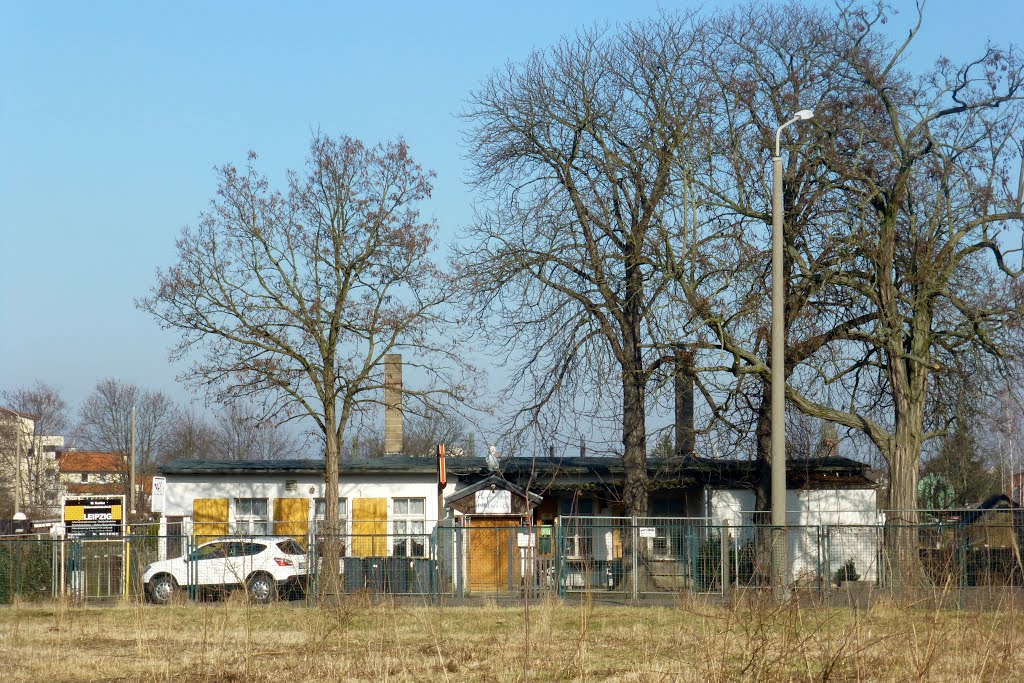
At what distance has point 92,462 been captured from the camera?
101 m

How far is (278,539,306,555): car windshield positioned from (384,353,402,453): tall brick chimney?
18.2ft

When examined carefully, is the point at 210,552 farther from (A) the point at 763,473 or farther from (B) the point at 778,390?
(A) the point at 763,473

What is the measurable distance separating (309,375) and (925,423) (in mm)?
16274

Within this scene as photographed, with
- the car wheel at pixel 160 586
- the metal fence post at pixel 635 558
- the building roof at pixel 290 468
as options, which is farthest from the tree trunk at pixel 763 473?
the car wheel at pixel 160 586

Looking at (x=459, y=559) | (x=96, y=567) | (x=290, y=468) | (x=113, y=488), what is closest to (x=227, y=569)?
(x=96, y=567)

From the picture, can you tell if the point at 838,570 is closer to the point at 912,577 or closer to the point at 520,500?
the point at 912,577

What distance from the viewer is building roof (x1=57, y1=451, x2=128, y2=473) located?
247ft

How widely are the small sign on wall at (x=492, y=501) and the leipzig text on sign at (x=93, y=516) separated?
388 inches

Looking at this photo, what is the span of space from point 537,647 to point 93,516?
1978cm

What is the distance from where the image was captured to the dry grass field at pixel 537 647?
10.5 m

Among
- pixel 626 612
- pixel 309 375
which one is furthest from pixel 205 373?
pixel 626 612

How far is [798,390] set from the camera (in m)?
28.9

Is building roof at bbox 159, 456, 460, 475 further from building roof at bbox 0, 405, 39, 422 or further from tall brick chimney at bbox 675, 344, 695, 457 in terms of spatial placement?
building roof at bbox 0, 405, 39, 422

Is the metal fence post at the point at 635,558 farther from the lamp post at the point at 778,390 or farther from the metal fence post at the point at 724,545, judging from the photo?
the lamp post at the point at 778,390
